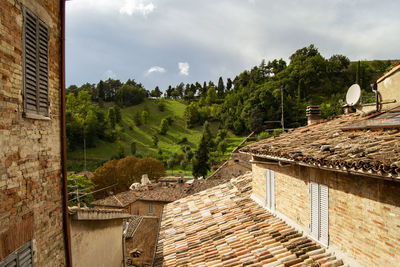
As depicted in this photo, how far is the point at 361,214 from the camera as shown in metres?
4.29

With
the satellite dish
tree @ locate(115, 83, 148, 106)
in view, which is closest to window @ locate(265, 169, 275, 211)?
the satellite dish

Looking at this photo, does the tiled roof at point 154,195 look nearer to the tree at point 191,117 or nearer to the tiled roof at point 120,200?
the tiled roof at point 120,200

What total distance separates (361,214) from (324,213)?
1024 millimetres

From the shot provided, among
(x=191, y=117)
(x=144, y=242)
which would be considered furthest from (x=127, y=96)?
(x=144, y=242)

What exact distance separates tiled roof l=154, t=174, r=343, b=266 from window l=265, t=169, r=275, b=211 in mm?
270

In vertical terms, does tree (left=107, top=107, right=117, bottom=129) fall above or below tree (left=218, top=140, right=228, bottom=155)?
above

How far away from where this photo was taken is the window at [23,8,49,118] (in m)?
4.18

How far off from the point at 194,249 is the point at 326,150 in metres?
4.54

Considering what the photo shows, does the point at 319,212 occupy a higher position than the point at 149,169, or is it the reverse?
the point at 319,212

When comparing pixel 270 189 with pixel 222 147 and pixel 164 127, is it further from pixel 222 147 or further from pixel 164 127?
pixel 164 127

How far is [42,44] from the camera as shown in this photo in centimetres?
465

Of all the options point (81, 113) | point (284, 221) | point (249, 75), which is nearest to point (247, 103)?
point (249, 75)

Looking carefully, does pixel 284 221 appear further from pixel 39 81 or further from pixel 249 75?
pixel 249 75

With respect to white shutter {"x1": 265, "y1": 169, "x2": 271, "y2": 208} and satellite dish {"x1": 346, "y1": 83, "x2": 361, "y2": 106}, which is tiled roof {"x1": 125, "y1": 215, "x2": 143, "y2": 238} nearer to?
white shutter {"x1": 265, "y1": 169, "x2": 271, "y2": 208}
